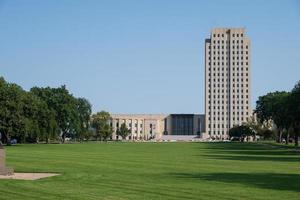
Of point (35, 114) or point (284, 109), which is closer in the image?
point (284, 109)

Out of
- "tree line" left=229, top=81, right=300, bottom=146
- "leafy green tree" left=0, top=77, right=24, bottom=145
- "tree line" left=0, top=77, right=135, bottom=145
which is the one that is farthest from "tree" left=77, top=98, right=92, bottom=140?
"leafy green tree" left=0, top=77, right=24, bottom=145

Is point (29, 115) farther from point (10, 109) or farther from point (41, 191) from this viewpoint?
point (41, 191)

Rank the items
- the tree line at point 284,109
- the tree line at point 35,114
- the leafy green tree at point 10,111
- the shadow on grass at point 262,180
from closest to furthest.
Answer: the shadow on grass at point 262,180 < the tree line at point 284,109 < the leafy green tree at point 10,111 < the tree line at point 35,114

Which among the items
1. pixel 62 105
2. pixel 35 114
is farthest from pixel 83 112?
pixel 35 114

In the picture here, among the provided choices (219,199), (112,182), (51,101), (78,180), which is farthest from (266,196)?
(51,101)

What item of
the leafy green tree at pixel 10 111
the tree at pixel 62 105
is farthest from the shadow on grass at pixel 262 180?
the tree at pixel 62 105

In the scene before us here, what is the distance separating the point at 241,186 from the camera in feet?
72.5

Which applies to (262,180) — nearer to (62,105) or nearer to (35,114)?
(35,114)

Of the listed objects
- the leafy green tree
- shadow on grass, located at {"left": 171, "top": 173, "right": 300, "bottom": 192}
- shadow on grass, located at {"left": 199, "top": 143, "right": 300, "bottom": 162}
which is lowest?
shadow on grass, located at {"left": 171, "top": 173, "right": 300, "bottom": 192}

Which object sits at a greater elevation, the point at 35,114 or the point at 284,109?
the point at 284,109

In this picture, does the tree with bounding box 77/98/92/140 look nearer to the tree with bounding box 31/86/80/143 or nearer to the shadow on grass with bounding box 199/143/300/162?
the tree with bounding box 31/86/80/143

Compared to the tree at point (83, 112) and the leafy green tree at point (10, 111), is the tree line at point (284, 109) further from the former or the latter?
the tree at point (83, 112)

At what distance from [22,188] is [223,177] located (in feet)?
32.2

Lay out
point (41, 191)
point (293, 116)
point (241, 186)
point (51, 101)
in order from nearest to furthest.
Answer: point (41, 191), point (241, 186), point (293, 116), point (51, 101)
